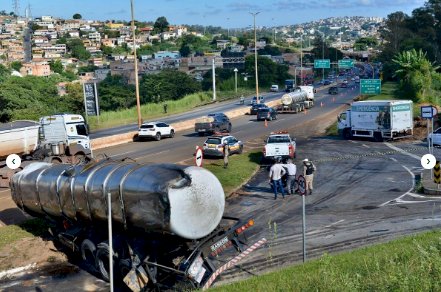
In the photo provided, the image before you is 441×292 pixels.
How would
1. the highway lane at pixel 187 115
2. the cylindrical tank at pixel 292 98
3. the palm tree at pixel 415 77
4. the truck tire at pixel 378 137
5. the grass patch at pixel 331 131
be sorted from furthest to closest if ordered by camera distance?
the cylindrical tank at pixel 292 98, the palm tree at pixel 415 77, the highway lane at pixel 187 115, the grass patch at pixel 331 131, the truck tire at pixel 378 137

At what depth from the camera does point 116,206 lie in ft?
42.7

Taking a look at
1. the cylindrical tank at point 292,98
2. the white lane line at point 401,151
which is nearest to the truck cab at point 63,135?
the white lane line at point 401,151

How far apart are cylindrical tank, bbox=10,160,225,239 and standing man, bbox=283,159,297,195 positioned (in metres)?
9.53

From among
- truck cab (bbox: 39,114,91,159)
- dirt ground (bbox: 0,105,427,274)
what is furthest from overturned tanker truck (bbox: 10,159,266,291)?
truck cab (bbox: 39,114,91,159)

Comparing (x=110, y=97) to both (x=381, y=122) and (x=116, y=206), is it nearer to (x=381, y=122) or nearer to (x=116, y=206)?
(x=381, y=122)

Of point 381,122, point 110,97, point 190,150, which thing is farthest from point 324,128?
point 110,97

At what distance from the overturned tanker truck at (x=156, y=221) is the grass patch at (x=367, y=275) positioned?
67.1 inches

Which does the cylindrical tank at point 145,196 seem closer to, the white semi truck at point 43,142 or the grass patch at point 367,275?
the grass patch at point 367,275

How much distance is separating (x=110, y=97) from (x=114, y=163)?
79.9 meters

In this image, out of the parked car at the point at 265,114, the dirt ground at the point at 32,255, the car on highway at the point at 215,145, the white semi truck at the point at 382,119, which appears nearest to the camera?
the dirt ground at the point at 32,255

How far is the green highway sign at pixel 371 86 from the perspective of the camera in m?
62.6

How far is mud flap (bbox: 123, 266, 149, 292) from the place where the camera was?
12.5 metres

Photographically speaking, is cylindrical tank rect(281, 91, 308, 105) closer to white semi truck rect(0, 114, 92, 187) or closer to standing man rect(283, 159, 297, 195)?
white semi truck rect(0, 114, 92, 187)

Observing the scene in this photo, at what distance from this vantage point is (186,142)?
4188cm
